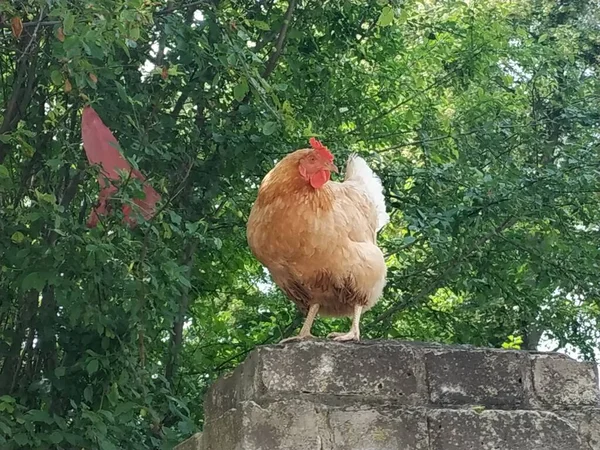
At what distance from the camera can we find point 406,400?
2.81m

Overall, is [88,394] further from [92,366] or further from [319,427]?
[319,427]

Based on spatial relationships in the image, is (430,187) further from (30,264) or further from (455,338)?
(30,264)

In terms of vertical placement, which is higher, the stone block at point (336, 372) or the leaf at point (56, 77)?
the leaf at point (56, 77)

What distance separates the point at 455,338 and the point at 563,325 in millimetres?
958

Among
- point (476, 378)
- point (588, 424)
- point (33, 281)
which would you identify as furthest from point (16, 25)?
point (588, 424)

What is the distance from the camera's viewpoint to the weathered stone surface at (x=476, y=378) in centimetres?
286

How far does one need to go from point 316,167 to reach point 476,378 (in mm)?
932

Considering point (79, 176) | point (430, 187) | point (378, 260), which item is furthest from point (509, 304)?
point (378, 260)

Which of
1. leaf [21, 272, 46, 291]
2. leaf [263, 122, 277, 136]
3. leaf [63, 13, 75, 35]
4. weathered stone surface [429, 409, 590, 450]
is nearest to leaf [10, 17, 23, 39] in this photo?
leaf [63, 13, 75, 35]

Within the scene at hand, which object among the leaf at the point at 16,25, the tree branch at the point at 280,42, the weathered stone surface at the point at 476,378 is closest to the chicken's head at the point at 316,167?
the weathered stone surface at the point at 476,378

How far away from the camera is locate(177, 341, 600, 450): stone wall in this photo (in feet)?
8.79

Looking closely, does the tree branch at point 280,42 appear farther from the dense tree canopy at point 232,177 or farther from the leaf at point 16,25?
the leaf at point 16,25

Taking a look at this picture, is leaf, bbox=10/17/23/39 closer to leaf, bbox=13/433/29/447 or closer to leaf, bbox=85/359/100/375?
leaf, bbox=85/359/100/375

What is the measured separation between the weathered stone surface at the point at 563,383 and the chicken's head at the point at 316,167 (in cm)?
98
